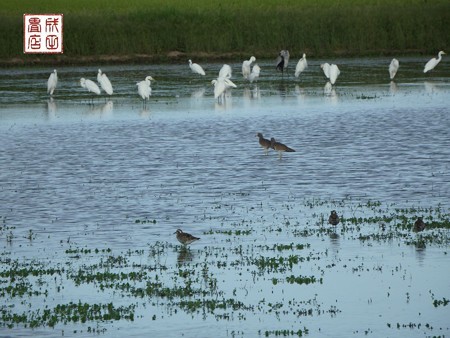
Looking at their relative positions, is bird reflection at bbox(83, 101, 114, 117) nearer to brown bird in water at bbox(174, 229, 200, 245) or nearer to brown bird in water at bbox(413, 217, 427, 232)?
brown bird in water at bbox(174, 229, 200, 245)

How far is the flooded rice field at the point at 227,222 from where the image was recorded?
1030 centimetres

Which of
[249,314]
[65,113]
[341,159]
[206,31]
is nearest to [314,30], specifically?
[206,31]

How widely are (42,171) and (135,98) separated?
15175 mm

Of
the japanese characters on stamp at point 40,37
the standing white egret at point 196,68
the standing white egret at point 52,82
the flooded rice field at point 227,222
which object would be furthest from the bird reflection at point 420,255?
the japanese characters on stamp at point 40,37

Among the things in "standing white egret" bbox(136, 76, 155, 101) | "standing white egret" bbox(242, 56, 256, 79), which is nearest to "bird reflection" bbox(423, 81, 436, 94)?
"standing white egret" bbox(242, 56, 256, 79)

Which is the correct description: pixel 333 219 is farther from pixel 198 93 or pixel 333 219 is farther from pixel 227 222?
pixel 198 93

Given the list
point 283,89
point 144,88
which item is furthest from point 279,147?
point 283,89

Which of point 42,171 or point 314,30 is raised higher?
point 314,30

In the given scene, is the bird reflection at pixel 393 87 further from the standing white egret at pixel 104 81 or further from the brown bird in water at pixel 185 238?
the brown bird in water at pixel 185 238

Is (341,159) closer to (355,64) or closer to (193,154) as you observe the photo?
(193,154)

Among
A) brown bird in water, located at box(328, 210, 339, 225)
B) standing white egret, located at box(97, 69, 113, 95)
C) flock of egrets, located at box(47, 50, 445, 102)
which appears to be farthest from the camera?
standing white egret, located at box(97, 69, 113, 95)

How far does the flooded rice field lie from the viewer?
1030 centimetres

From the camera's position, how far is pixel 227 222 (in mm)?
14844

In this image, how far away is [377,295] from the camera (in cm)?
1080
